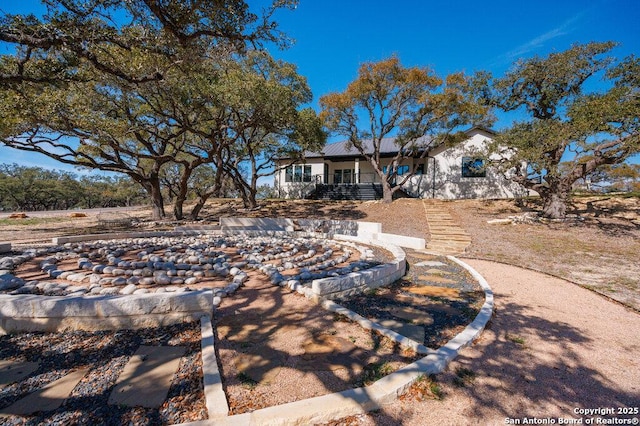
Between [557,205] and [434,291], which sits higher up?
[557,205]

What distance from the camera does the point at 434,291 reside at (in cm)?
489

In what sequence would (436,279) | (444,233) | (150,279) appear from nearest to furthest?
(150,279) → (436,279) → (444,233)

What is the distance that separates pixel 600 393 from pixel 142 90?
14723 millimetres

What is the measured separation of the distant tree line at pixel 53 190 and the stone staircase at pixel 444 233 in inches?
1284

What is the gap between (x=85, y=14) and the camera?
5.10m

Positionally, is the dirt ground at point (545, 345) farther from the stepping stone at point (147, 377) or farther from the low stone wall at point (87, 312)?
the low stone wall at point (87, 312)

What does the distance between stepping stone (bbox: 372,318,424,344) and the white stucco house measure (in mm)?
16944

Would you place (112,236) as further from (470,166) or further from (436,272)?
(470,166)

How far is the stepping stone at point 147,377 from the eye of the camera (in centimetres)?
207

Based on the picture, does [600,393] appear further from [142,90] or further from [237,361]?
[142,90]

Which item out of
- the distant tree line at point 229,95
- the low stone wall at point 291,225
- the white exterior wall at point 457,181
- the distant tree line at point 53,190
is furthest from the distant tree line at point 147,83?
the distant tree line at point 53,190

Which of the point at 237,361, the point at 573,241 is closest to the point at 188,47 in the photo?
the point at 237,361

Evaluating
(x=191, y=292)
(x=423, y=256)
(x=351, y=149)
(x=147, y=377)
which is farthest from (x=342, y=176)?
(x=147, y=377)

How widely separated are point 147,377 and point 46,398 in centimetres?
66
